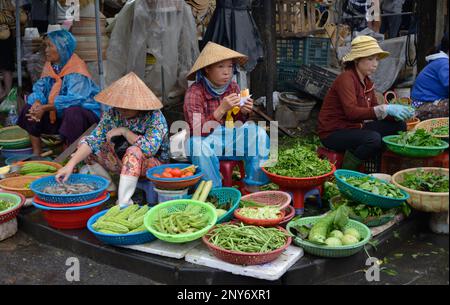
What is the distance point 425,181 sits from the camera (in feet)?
13.0

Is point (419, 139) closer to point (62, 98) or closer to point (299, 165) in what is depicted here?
point (299, 165)

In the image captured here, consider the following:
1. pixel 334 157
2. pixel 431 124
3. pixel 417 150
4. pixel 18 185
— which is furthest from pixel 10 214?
pixel 431 124

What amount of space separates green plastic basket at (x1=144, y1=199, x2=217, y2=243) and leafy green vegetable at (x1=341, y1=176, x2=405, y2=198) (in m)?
1.10

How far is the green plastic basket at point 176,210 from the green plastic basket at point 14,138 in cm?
298

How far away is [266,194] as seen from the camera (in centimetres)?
428

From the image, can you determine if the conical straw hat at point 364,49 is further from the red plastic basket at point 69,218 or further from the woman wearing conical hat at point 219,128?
the red plastic basket at point 69,218

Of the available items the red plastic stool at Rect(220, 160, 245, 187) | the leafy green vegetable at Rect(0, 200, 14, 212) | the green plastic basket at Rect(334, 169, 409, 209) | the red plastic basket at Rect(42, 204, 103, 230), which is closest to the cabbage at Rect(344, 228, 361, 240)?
the green plastic basket at Rect(334, 169, 409, 209)

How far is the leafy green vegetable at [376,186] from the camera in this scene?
12.7 ft

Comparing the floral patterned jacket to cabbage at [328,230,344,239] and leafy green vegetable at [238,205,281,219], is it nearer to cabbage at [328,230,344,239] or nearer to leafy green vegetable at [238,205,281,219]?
leafy green vegetable at [238,205,281,219]

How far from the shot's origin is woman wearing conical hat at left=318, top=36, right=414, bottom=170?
15.5 feet

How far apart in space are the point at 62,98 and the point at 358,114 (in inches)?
118

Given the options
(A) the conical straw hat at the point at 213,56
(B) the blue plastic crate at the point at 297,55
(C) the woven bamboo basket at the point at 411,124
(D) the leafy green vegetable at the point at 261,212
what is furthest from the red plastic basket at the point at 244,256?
(B) the blue plastic crate at the point at 297,55

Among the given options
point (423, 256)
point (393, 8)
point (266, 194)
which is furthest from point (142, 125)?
point (393, 8)

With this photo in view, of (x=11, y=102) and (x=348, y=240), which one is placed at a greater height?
(x=11, y=102)
